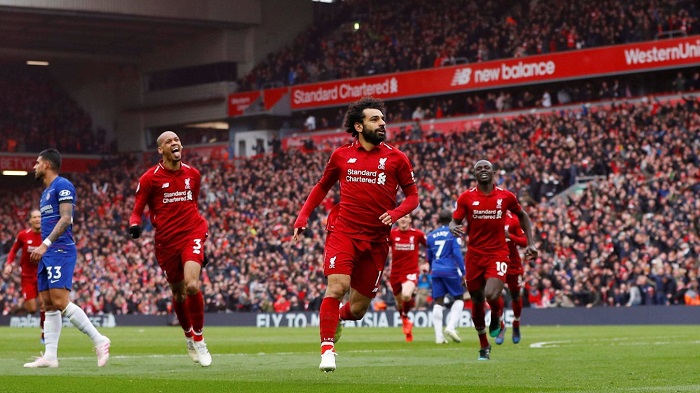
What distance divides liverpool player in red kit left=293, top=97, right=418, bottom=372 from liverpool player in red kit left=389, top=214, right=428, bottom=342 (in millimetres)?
10645

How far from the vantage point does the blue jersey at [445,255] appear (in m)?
22.9

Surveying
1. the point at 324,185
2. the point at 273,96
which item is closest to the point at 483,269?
the point at 324,185

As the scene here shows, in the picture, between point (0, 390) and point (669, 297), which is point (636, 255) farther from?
point (0, 390)

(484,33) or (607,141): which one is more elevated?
(484,33)

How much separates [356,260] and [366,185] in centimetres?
75

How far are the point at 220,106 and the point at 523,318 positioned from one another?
32.1m

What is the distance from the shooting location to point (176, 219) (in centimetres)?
1459

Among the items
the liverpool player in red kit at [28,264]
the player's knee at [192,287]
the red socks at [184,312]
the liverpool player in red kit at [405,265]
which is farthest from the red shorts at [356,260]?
the liverpool player in red kit at [28,264]

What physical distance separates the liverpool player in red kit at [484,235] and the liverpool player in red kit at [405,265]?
6.02 m

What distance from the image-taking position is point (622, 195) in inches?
1419

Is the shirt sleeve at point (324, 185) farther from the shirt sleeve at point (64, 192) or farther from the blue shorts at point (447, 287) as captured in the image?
the blue shorts at point (447, 287)

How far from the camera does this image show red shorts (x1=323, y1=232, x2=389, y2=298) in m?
12.0

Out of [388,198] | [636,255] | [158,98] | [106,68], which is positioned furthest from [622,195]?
[106,68]

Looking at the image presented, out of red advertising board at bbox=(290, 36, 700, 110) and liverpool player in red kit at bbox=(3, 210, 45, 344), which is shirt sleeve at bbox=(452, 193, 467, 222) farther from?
red advertising board at bbox=(290, 36, 700, 110)
